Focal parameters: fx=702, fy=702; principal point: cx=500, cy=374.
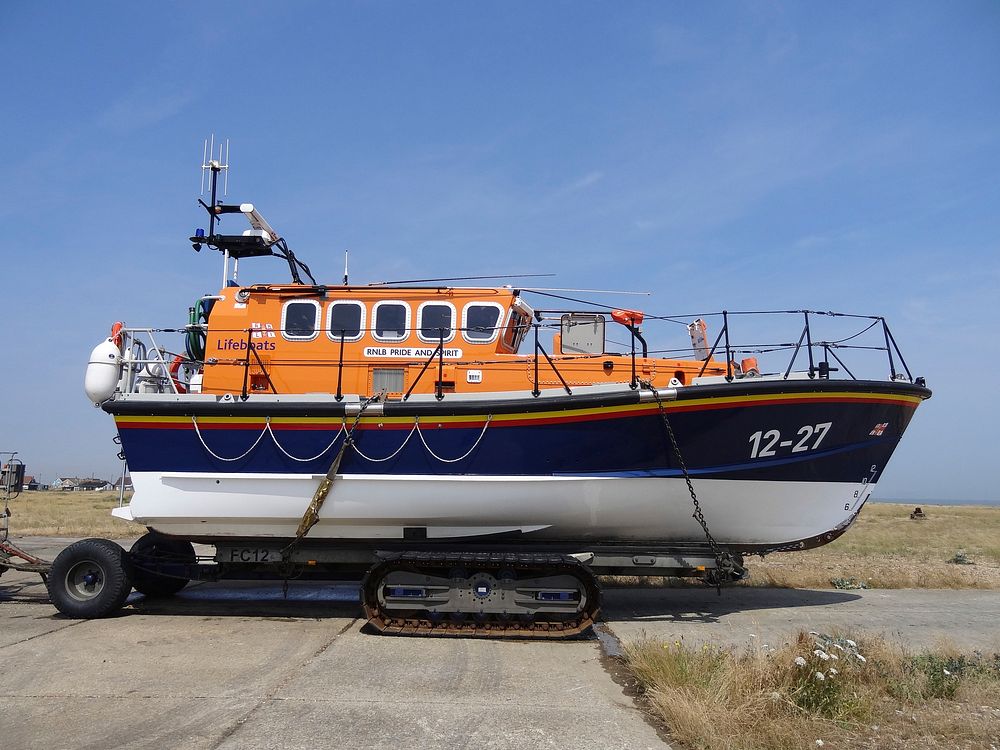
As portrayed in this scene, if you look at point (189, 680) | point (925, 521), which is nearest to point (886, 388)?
point (189, 680)

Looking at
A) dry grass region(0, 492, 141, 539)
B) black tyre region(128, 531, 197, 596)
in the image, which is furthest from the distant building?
black tyre region(128, 531, 197, 596)

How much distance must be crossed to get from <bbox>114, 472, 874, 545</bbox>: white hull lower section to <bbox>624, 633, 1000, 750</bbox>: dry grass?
2.08 metres

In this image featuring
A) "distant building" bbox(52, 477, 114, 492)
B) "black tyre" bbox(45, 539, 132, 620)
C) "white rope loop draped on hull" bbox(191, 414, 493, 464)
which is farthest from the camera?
"distant building" bbox(52, 477, 114, 492)

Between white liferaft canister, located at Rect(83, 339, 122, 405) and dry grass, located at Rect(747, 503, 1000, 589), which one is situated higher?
white liferaft canister, located at Rect(83, 339, 122, 405)

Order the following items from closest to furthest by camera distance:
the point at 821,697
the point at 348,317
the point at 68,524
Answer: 1. the point at 821,697
2. the point at 348,317
3. the point at 68,524

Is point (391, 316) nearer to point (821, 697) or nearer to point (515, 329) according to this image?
point (515, 329)

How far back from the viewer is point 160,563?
27.6 ft

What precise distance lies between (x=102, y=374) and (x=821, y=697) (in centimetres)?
788

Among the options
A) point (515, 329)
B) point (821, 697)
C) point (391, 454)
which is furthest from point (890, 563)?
point (391, 454)

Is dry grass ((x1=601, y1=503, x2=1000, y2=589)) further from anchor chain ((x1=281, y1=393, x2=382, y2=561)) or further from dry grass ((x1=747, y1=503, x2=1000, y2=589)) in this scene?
anchor chain ((x1=281, y1=393, x2=382, y2=561))

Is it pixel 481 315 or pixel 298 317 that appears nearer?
pixel 481 315

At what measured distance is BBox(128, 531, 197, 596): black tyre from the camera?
8.32 m

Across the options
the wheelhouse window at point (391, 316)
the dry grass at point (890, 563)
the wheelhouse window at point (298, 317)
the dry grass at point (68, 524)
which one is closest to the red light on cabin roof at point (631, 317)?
the wheelhouse window at point (391, 316)

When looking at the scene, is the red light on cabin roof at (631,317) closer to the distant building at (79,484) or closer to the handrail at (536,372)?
the handrail at (536,372)
